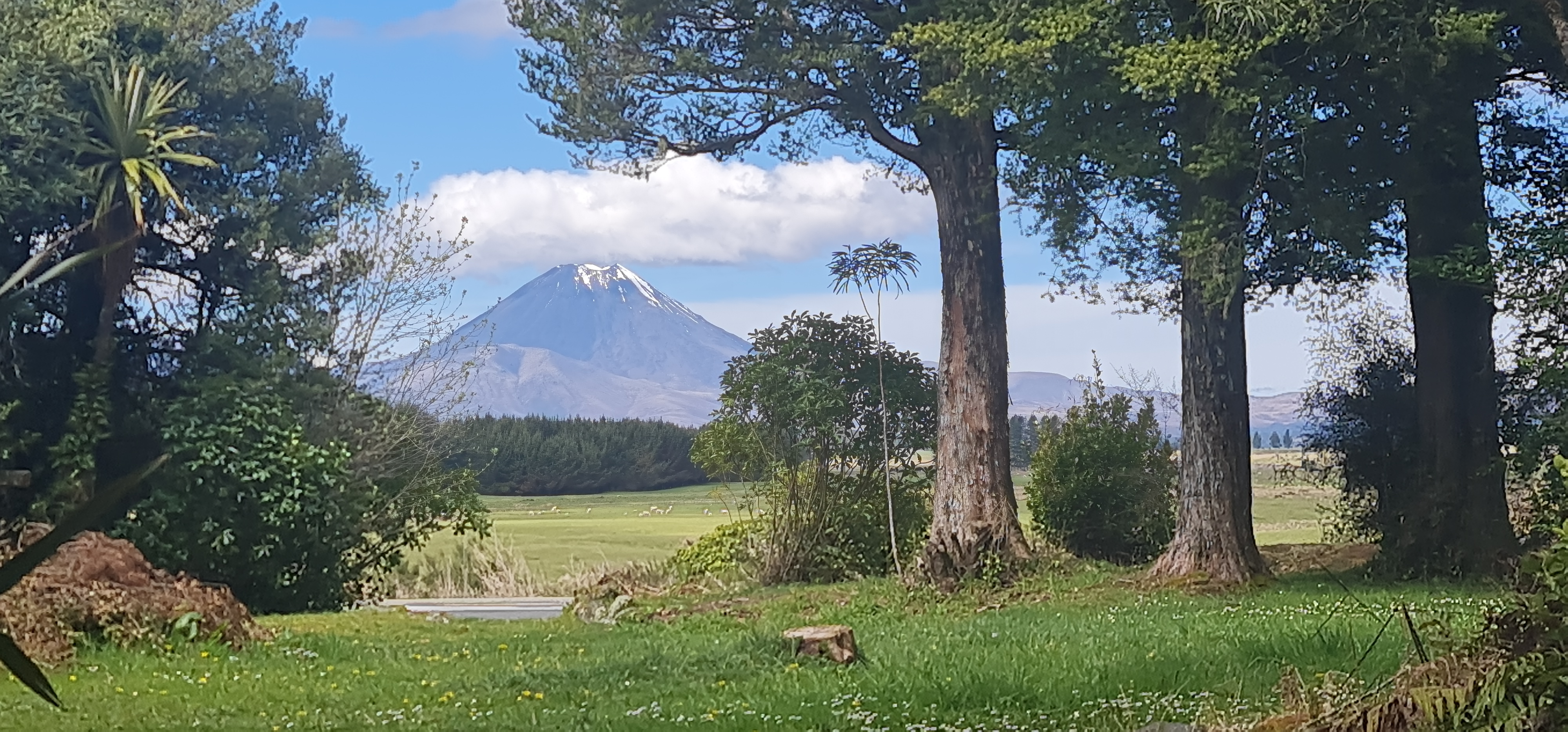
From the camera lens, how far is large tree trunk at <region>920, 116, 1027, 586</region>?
13.0 metres

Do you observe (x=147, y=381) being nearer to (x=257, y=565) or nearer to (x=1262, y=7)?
(x=257, y=565)

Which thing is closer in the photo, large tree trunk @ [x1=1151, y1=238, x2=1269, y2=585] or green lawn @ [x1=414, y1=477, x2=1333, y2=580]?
large tree trunk @ [x1=1151, y1=238, x2=1269, y2=585]

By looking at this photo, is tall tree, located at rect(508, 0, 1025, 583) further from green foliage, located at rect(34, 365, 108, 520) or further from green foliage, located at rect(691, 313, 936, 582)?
green foliage, located at rect(34, 365, 108, 520)

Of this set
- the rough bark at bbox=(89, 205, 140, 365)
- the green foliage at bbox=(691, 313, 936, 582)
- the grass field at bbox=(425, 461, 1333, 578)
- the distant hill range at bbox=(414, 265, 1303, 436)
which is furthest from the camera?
the distant hill range at bbox=(414, 265, 1303, 436)

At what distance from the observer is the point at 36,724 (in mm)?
5457

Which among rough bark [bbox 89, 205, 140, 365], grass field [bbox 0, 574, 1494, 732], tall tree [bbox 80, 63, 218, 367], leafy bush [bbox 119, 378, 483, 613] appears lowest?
grass field [bbox 0, 574, 1494, 732]

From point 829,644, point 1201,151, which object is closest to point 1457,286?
point 1201,151

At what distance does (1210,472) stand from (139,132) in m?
9.30

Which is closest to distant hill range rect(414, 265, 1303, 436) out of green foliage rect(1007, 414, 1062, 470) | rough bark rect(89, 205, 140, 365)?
green foliage rect(1007, 414, 1062, 470)

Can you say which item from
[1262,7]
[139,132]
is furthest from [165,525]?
[1262,7]

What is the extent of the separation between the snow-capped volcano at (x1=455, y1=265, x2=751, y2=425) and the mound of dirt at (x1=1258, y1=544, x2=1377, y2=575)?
2432 centimetres

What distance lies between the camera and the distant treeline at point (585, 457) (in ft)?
61.2

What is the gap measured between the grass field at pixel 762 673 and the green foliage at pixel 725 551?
3816 millimetres

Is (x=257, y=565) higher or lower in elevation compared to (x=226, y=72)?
lower
